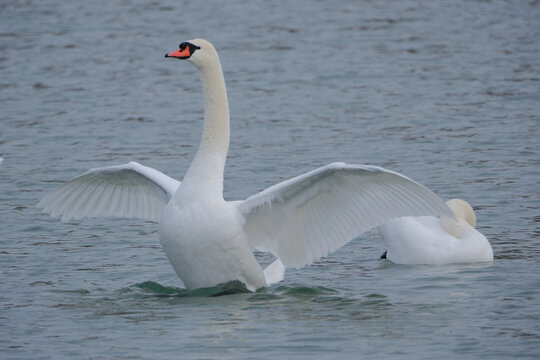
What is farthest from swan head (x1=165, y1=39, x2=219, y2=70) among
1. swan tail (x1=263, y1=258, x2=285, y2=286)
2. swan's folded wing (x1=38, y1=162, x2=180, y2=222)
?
swan tail (x1=263, y1=258, x2=285, y2=286)

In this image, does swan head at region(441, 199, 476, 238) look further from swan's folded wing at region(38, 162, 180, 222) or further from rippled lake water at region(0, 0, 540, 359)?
swan's folded wing at region(38, 162, 180, 222)

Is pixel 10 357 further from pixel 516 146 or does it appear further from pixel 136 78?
pixel 136 78

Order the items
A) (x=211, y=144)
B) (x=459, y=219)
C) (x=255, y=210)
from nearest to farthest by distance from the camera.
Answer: (x=255, y=210) → (x=211, y=144) → (x=459, y=219)

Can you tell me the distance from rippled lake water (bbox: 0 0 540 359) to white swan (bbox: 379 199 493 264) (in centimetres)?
15

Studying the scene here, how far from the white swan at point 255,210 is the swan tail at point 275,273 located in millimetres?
84

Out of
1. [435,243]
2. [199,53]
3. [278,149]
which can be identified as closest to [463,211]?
[435,243]

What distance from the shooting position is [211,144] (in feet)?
29.4

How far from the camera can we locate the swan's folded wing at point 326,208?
335 inches

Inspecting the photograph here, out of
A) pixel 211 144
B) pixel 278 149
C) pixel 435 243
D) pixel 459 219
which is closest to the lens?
pixel 211 144

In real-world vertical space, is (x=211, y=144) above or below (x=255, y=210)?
above

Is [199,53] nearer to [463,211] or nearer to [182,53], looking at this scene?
[182,53]

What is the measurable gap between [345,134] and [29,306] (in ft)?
24.6

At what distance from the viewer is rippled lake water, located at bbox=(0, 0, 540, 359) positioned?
8.12 meters

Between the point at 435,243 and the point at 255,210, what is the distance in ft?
8.25
